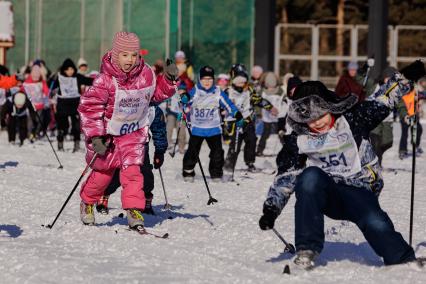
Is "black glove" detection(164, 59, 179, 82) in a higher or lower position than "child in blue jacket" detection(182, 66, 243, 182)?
higher

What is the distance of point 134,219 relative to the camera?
8.98 meters

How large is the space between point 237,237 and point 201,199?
3.49 metres

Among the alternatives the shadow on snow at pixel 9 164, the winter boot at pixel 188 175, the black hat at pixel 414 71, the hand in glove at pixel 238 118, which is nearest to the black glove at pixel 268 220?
the black hat at pixel 414 71

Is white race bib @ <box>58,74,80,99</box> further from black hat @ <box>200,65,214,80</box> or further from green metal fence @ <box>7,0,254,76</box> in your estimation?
green metal fence @ <box>7,0,254,76</box>

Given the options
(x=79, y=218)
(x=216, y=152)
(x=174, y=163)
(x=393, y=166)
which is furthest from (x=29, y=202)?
(x=393, y=166)

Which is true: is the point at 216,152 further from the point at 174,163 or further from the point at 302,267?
the point at 302,267

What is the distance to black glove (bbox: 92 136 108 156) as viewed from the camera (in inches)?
349

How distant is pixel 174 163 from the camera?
17.6 metres

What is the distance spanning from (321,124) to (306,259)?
0.84m

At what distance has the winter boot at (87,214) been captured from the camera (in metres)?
9.51

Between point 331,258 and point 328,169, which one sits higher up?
point 328,169

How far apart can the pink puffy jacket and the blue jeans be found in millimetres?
2214

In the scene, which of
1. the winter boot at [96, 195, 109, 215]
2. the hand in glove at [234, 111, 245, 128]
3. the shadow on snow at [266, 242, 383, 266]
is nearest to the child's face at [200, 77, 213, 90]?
the hand in glove at [234, 111, 245, 128]

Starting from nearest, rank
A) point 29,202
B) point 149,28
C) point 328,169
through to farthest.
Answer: point 328,169
point 29,202
point 149,28
